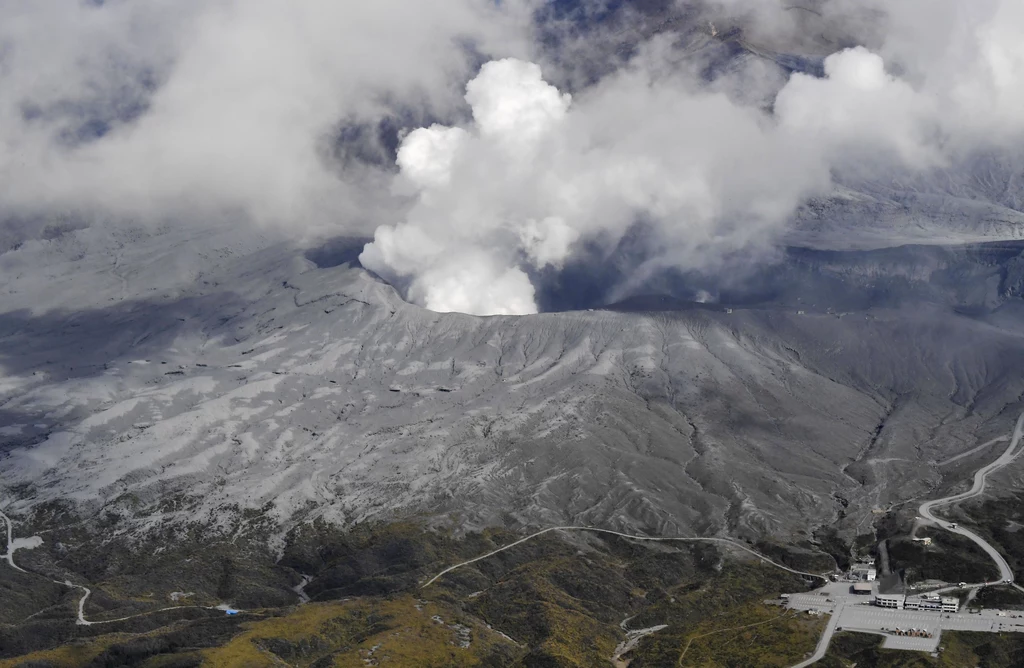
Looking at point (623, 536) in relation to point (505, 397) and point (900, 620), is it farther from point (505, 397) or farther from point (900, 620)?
point (505, 397)

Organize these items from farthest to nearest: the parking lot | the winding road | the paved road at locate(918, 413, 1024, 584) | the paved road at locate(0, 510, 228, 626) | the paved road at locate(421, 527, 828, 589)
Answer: the paved road at locate(421, 527, 828, 589) → the paved road at locate(918, 413, 1024, 584) → the paved road at locate(0, 510, 228, 626) → the winding road → the parking lot

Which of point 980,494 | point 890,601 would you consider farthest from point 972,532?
point 890,601

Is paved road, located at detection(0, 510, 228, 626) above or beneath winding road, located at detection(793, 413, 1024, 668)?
beneath

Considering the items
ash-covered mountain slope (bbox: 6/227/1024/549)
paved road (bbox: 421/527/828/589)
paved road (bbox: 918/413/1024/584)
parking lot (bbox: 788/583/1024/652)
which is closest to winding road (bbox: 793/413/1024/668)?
paved road (bbox: 918/413/1024/584)

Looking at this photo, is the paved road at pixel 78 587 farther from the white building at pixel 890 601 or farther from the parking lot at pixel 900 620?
the white building at pixel 890 601

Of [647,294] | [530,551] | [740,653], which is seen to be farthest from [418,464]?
[647,294]

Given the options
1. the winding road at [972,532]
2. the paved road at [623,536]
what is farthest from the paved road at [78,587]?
the winding road at [972,532]

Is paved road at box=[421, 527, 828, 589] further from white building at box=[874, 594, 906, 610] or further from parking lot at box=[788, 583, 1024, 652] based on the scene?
white building at box=[874, 594, 906, 610]

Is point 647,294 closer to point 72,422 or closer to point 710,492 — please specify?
point 710,492
